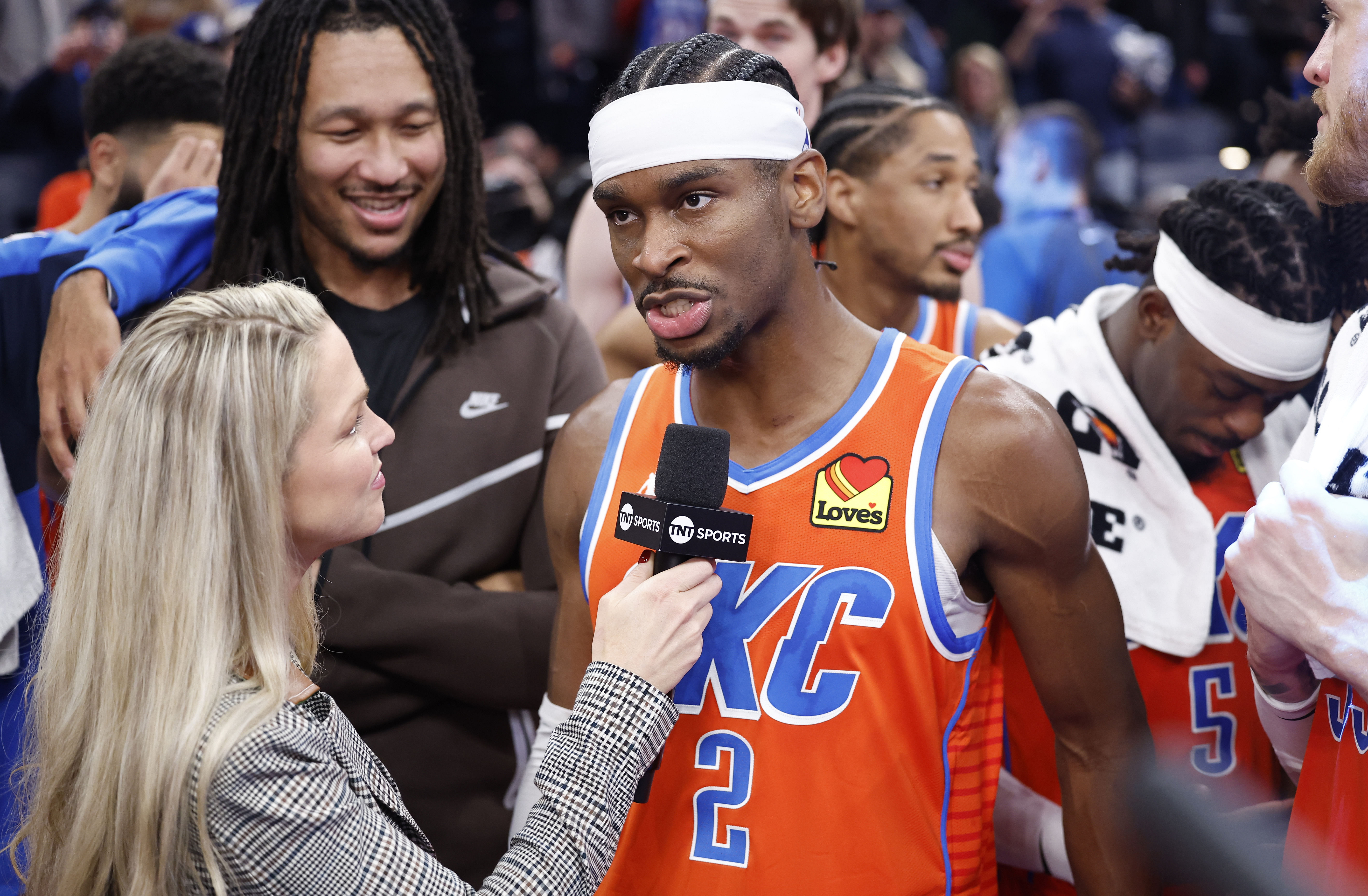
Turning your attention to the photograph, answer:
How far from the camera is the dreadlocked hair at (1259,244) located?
7.77 feet

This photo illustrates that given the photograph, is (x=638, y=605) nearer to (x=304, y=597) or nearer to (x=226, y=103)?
(x=304, y=597)

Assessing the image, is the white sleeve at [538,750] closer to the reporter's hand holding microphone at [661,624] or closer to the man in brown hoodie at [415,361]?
the man in brown hoodie at [415,361]

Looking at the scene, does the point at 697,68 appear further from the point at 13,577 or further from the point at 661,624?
the point at 13,577

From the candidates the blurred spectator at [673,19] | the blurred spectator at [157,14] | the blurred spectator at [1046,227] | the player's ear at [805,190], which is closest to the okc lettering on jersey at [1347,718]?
the player's ear at [805,190]

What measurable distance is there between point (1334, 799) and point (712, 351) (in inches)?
44.1

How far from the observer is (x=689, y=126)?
75.0 inches

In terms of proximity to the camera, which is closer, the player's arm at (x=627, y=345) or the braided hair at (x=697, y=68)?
the braided hair at (x=697, y=68)

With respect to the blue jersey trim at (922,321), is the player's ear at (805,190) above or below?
above

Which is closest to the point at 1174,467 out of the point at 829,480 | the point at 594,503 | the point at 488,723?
the point at 829,480

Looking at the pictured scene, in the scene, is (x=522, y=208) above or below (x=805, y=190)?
below

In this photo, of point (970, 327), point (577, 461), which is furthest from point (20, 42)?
point (577, 461)

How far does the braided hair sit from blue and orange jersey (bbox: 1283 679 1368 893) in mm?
1263

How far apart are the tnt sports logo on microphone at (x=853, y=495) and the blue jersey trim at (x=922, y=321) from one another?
5.74ft

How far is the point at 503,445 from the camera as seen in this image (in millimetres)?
2525
